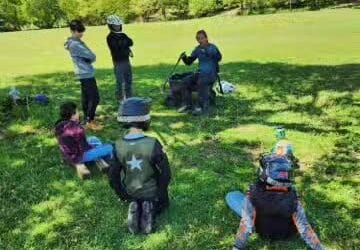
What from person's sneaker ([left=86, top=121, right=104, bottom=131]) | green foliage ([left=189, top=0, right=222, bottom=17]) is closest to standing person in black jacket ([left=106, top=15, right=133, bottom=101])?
person's sneaker ([left=86, top=121, right=104, bottom=131])

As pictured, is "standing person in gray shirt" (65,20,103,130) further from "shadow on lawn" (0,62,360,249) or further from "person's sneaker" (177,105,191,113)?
"person's sneaker" (177,105,191,113)

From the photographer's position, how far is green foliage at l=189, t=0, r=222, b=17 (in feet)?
187

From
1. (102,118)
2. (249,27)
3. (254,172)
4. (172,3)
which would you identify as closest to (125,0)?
(172,3)

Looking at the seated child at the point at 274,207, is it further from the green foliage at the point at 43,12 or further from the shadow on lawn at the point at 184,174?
the green foliage at the point at 43,12

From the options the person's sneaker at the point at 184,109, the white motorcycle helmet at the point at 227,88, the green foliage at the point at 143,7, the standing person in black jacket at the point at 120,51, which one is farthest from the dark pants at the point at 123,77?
the green foliage at the point at 143,7

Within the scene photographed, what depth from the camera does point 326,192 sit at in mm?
8508

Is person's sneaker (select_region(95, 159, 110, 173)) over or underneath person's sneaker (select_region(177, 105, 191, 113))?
over

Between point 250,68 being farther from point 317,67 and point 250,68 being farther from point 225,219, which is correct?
point 225,219

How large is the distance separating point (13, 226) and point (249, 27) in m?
33.1

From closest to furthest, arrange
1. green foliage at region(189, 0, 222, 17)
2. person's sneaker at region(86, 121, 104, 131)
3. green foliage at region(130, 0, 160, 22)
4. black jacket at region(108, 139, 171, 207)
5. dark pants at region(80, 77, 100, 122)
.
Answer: black jacket at region(108, 139, 171, 207) → dark pants at region(80, 77, 100, 122) → person's sneaker at region(86, 121, 104, 131) → green foliage at region(189, 0, 222, 17) → green foliage at region(130, 0, 160, 22)

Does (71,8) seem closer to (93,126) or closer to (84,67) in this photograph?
(93,126)

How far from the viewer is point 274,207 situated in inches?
263

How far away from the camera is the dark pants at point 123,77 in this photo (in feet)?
42.3

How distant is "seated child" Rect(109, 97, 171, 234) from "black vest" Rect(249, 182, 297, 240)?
47.7 inches
